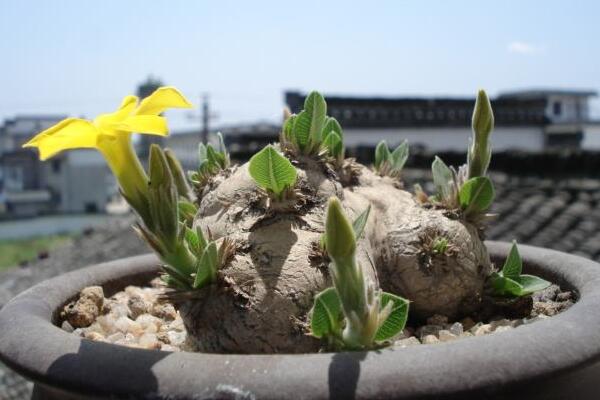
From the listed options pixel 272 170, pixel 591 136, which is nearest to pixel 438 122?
pixel 591 136

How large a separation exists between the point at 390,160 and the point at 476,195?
26 cm

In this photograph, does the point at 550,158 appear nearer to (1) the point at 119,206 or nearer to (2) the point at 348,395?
(2) the point at 348,395

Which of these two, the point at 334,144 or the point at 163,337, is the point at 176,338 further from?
the point at 334,144

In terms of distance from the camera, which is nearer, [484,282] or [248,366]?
[248,366]

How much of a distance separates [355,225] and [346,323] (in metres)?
0.14

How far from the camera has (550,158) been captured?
6.80 meters

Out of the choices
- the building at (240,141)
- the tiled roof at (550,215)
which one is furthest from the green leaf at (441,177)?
the tiled roof at (550,215)

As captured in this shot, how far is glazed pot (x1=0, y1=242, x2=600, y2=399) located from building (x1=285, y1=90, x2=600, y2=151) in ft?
26.3

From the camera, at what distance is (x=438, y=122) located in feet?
31.5

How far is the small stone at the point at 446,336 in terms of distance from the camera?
0.93 m

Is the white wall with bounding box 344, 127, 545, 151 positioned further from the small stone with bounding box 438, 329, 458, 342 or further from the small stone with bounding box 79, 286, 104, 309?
the small stone with bounding box 438, 329, 458, 342

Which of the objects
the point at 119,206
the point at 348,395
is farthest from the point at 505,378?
the point at 119,206

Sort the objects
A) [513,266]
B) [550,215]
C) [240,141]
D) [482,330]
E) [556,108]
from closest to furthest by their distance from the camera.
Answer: [482,330]
[513,266]
[550,215]
[240,141]
[556,108]

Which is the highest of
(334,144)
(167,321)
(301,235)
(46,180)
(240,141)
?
(334,144)
